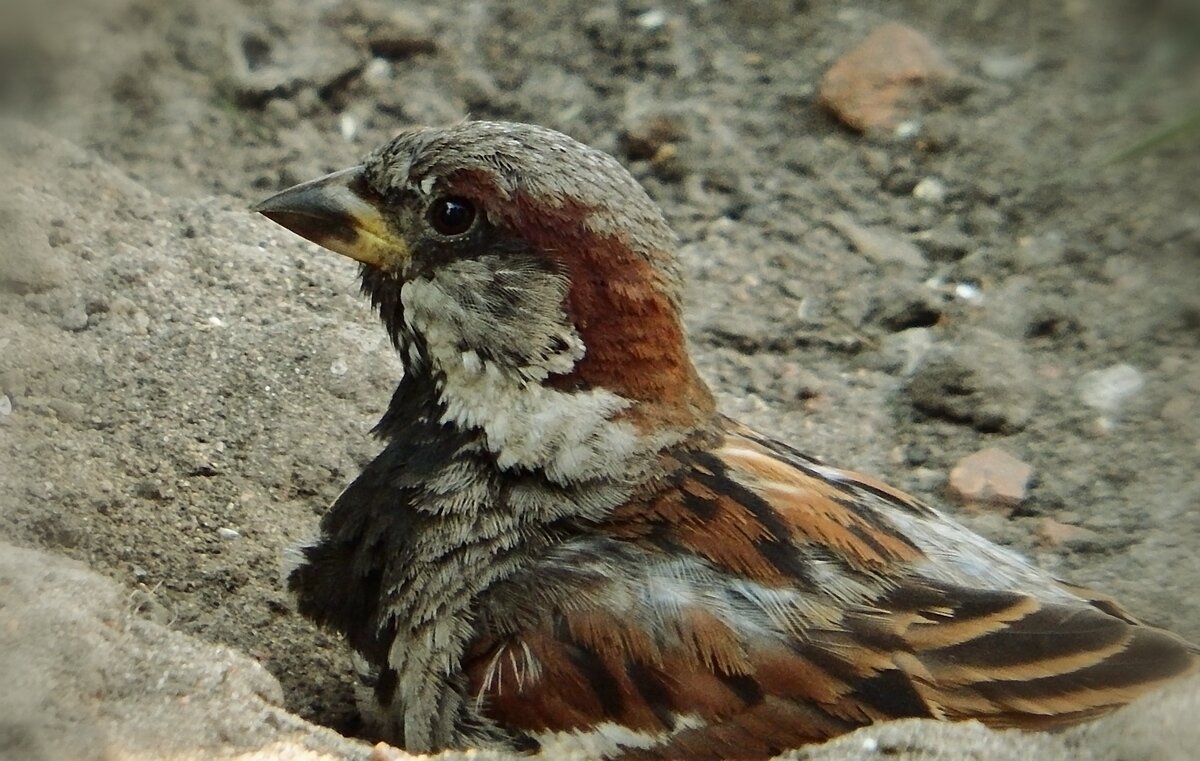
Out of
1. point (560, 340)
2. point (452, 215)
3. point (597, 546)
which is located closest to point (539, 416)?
point (560, 340)

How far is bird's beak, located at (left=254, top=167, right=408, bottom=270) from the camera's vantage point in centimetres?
291

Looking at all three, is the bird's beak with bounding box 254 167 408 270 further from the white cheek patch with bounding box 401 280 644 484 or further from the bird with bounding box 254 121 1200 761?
the white cheek patch with bounding box 401 280 644 484

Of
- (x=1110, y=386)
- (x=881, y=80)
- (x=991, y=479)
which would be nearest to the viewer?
(x=991, y=479)

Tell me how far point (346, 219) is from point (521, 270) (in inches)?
17.0

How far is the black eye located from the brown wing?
2.28ft

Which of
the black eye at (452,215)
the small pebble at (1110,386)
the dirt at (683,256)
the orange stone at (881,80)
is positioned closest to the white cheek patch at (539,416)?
the black eye at (452,215)

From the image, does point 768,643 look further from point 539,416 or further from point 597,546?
point 539,416

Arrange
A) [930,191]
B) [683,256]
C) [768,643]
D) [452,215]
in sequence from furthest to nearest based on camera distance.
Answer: [930,191]
[683,256]
[452,215]
[768,643]

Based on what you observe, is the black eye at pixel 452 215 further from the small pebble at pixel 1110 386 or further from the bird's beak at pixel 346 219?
the small pebble at pixel 1110 386

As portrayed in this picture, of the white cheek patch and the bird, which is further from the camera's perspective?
the white cheek patch

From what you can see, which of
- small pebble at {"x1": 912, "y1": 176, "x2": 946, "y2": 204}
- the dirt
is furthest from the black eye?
small pebble at {"x1": 912, "y1": 176, "x2": 946, "y2": 204}

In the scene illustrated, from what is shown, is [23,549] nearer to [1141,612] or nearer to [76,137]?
[76,137]

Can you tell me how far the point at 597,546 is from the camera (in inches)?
107

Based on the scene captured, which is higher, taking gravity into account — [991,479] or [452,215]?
[452,215]
